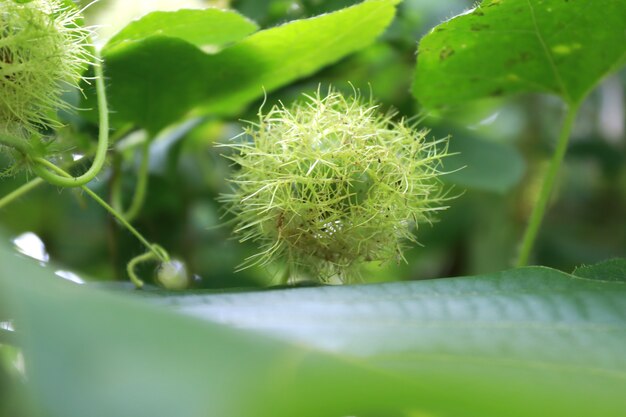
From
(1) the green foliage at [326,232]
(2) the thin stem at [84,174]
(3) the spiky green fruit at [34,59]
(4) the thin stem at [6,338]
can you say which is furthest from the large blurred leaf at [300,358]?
(3) the spiky green fruit at [34,59]

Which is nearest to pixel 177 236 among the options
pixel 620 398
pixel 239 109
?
pixel 239 109

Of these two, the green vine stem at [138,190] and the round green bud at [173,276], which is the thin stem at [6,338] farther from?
the green vine stem at [138,190]

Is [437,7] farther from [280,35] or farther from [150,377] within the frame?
[150,377]

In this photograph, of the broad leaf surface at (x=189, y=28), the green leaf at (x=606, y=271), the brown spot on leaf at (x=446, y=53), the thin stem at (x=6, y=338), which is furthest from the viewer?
the brown spot on leaf at (x=446, y=53)

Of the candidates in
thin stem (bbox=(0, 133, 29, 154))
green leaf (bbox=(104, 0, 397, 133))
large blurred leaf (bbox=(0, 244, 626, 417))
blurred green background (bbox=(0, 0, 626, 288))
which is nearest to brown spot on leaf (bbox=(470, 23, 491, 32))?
green leaf (bbox=(104, 0, 397, 133))

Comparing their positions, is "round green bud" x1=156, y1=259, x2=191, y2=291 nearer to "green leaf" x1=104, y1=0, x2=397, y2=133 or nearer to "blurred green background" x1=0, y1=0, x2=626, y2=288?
"blurred green background" x1=0, y1=0, x2=626, y2=288

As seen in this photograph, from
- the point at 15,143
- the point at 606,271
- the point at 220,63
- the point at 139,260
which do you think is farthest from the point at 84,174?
the point at 606,271
